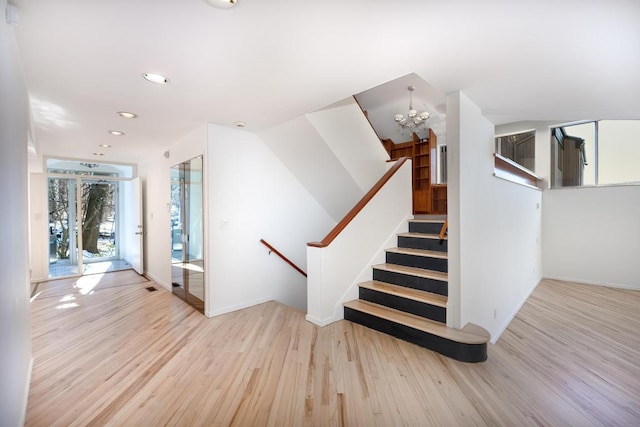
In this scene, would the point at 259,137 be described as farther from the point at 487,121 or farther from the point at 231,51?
the point at 487,121

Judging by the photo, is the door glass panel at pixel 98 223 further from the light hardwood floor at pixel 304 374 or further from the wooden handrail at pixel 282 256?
the wooden handrail at pixel 282 256

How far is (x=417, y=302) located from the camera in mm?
2971

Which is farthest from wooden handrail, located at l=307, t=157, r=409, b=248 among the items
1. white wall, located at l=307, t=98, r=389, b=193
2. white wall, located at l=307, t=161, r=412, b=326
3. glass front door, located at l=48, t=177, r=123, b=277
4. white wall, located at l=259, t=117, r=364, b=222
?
glass front door, located at l=48, t=177, r=123, b=277

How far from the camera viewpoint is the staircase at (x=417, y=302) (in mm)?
2516

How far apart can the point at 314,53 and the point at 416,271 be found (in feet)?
8.55

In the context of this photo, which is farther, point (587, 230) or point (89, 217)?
point (89, 217)

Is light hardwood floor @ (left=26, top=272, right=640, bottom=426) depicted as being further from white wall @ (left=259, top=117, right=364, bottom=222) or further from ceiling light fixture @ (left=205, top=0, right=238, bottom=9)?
ceiling light fixture @ (left=205, top=0, right=238, bottom=9)

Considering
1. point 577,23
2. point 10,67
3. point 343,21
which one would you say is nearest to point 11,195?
point 10,67

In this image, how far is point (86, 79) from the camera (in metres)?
2.29

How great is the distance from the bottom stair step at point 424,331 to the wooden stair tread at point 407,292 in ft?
0.61

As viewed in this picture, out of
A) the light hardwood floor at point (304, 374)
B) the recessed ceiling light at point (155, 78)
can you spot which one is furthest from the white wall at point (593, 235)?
the recessed ceiling light at point (155, 78)

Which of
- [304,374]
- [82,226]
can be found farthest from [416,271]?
[82,226]

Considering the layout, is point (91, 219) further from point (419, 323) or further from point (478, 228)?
point (478, 228)

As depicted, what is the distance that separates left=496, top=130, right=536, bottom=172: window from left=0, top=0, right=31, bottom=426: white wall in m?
7.49
